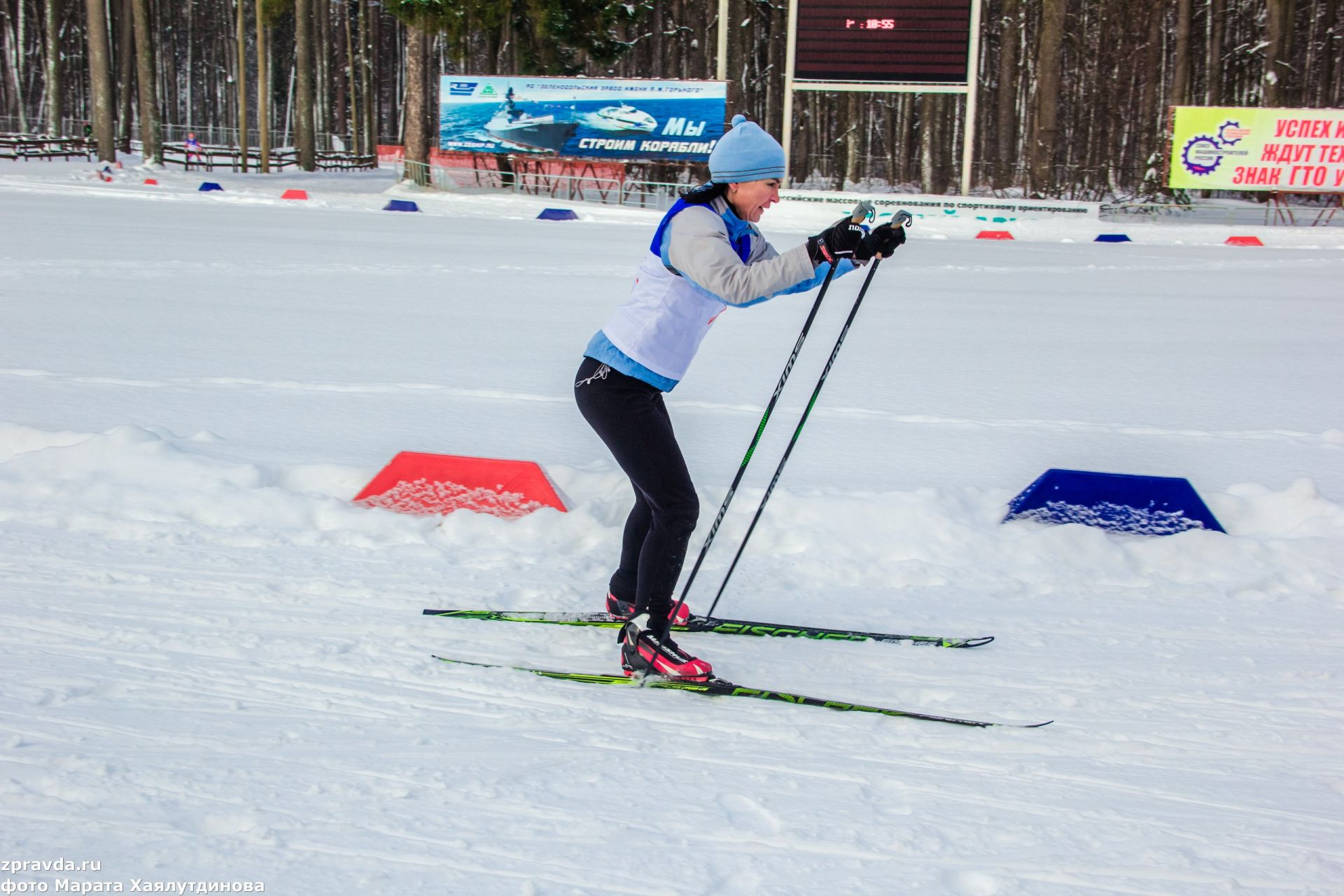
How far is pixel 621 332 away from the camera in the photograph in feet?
10.4

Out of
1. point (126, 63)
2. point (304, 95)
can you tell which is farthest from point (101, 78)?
point (126, 63)

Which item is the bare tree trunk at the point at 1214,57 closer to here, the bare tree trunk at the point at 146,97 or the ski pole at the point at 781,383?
the bare tree trunk at the point at 146,97

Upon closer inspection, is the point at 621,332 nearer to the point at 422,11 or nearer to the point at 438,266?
the point at 438,266

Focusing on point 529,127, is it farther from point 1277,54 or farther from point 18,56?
point 18,56

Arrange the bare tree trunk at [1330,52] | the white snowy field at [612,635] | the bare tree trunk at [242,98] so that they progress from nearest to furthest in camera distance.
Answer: the white snowy field at [612,635] → the bare tree trunk at [242,98] → the bare tree trunk at [1330,52]

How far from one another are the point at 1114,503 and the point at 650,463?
7.69 feet

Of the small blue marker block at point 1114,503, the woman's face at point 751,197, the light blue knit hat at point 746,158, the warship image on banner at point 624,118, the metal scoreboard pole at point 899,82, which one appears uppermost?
the metal scoreboard pole at point 899,82

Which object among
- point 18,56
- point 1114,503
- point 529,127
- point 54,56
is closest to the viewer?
point 1114,503

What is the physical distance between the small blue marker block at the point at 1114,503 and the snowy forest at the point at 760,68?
66.7 feet

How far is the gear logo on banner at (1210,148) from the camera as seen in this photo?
67.1 feet

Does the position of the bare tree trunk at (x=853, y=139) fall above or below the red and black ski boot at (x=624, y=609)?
above

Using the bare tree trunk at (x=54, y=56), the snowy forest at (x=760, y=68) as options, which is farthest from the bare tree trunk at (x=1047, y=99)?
the bare tree trunk at (x=54, y=56)

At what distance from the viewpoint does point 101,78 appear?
89.6ft

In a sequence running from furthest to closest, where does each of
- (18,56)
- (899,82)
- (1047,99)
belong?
(18,56)
(1047,99)
(899,82)
